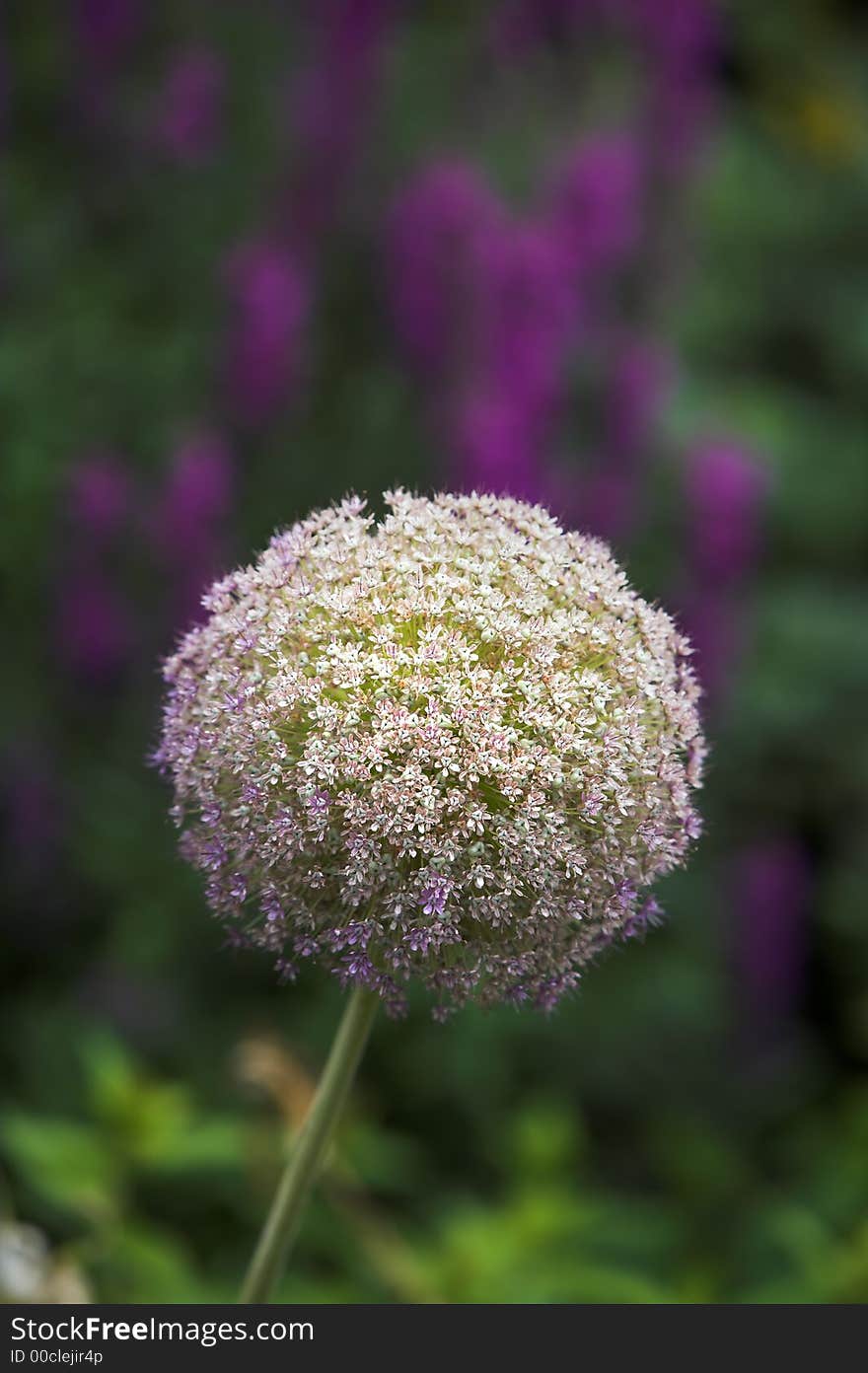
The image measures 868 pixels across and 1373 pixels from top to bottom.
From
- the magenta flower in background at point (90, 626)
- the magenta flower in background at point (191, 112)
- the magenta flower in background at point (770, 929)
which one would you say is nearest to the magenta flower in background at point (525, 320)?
the magenta flower in background at point (191, 112)

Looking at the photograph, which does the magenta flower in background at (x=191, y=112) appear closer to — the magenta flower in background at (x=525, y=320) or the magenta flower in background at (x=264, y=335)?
the magenta flower in background at (x=264, y=335)

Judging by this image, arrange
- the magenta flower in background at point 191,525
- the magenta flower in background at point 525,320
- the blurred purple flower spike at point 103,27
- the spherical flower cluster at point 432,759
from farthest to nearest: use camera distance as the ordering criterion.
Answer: the blurred purple flower spike at point 103,27
the magenta flower in background at point 525,320
the magenta flower in background at point 191,525
the spherical flower cluster at point 432,759

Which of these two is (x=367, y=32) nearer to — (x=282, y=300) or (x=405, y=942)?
(x=282, y=300)

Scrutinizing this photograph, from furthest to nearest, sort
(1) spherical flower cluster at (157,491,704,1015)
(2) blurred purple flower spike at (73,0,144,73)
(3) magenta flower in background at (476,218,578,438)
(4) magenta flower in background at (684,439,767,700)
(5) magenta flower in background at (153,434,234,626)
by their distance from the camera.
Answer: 1. (2) blurred purple flower spike at (73,0,144,73)
2. (4) magenta flower in background at (684,439,767,700)
3. (3) magenta flower in background at (476,218,578,438)
4. (5) magenta flower in background at (153,434,234,626)
5. (1) spherical flower cluster at (157,491,704,1015)

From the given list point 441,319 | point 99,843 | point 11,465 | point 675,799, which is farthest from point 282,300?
point 675,799

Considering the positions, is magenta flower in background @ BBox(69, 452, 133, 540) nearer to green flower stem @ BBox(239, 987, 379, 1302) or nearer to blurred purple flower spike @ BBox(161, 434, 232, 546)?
blurred purple flower spike @ BBox(161, 434, 232, 546)

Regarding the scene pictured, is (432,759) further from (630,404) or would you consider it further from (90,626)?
(630,404)

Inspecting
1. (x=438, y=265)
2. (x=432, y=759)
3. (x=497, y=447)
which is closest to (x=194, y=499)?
(x=497, y=447)

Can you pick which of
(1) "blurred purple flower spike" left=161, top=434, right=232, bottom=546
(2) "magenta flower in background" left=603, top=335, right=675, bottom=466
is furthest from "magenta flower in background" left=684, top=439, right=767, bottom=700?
(1) "blurred purple flower spike" left=161, top=434, right=232, bottom=546
